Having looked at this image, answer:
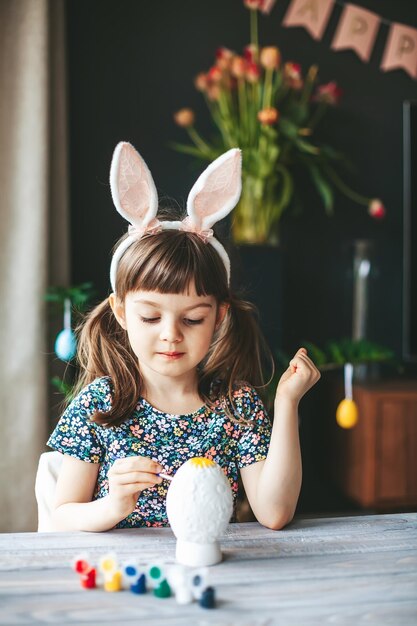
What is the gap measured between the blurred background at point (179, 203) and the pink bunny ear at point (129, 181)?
119 centimetres

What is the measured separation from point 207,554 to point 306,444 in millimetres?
2238

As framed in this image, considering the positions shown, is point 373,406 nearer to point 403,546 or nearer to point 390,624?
point 403,546

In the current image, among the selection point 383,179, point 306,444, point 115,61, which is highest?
point 115,61

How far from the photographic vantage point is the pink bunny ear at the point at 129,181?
3.54 feet

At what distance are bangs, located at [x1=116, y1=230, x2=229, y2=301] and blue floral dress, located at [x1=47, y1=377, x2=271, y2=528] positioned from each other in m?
0.21

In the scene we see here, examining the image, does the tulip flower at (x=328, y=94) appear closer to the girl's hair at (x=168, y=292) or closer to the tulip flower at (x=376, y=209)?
the tulip flower at (x=376, y=209)

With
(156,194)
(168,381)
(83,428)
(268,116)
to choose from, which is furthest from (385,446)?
(156,194)

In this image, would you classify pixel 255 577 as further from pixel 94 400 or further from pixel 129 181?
pixel 129 181

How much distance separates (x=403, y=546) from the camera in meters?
0.94

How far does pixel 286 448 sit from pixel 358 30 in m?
2.42

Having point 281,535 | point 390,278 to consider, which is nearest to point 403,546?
point 281,535

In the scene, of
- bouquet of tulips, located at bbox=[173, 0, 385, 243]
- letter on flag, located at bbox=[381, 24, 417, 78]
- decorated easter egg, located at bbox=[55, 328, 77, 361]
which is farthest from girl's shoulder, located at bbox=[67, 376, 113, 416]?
letter on flag, located at bbox=[381, 24, 417, 78]

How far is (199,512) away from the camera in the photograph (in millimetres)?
849

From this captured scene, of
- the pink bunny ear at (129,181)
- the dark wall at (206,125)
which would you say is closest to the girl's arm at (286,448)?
the pink bunny ear at (129,181)
